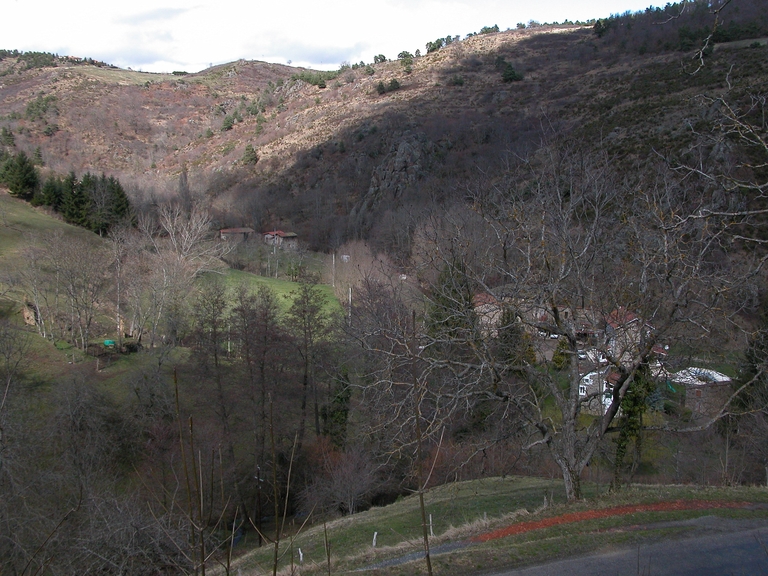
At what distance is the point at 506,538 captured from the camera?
8180 mm

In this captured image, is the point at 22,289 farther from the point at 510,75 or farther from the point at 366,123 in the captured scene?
the point at 510,75

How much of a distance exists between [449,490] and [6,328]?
20604 millimetres

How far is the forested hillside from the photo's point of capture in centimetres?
929

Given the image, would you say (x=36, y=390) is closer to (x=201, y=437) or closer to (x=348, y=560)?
(x=201, y=437)

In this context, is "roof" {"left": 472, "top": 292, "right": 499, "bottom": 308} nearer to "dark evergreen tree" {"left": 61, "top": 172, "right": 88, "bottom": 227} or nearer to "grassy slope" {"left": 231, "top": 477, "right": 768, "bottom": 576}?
"grassy slope" {"left": 231, "top": 477, "right": 768, "bottom": 576}

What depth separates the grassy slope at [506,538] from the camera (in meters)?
7.18

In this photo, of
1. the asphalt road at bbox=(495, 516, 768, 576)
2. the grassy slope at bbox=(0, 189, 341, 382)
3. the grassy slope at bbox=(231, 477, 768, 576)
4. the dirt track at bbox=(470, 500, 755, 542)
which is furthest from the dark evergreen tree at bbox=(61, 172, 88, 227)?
the asphalt road at bbox=(495, 516, 768, 576)

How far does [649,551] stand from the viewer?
22.5 ft

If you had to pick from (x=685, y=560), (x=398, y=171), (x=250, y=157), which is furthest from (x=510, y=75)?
(x=685, y=560)

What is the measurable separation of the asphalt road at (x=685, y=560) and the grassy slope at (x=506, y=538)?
0.23 m

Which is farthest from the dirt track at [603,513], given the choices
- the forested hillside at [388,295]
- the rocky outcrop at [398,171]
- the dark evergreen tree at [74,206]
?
the rocky outcrop at [398,171]

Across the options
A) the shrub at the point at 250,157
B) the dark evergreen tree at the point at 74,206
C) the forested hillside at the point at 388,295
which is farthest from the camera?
the shrub at the point at 250,157

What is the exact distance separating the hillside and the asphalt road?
3832 centimetres

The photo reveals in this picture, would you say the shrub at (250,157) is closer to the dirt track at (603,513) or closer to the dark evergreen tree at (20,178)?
the dark evergreen tree at (20,178)
